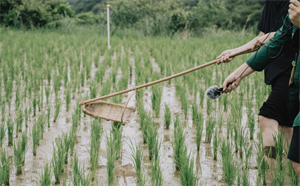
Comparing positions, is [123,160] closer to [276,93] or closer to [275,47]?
[276,93]

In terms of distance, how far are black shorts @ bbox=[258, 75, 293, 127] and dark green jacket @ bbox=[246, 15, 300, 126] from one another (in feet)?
1.20

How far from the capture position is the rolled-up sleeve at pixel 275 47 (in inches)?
56.2

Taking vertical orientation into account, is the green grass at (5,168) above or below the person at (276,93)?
below

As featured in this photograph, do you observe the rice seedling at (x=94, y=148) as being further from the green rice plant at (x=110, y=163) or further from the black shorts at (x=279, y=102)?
the black shorts at (x=279, y=102)

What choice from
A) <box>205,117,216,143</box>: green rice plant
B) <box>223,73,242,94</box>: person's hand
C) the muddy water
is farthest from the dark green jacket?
<box>205,117,216,143</box>: green rice plant

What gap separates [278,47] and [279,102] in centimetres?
50

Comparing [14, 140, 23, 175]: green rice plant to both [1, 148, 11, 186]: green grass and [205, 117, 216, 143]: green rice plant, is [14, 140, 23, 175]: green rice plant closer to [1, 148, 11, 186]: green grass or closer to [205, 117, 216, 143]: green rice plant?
[1, 148, 11, 186]: green grass

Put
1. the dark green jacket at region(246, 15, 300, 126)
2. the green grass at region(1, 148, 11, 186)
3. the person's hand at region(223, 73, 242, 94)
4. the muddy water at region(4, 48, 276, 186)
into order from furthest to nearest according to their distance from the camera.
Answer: the muddy water at region(4, 48, 276, 186)
the green grass at region(1, 148, 11, 186)
the person's hand at region(223, 73, 242, 94)
the dark green jacket at region(246, 15, 300, 126)

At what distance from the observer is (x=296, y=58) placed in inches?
55.1

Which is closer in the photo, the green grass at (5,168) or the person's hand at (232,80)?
the person's hand at (232,80)

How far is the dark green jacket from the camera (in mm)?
1395

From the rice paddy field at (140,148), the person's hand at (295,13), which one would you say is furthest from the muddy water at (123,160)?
the person's hand at (295,13)

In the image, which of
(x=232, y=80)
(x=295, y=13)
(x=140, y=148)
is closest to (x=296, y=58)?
(x=295, y=13)

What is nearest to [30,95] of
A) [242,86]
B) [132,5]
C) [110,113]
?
[110,113]
